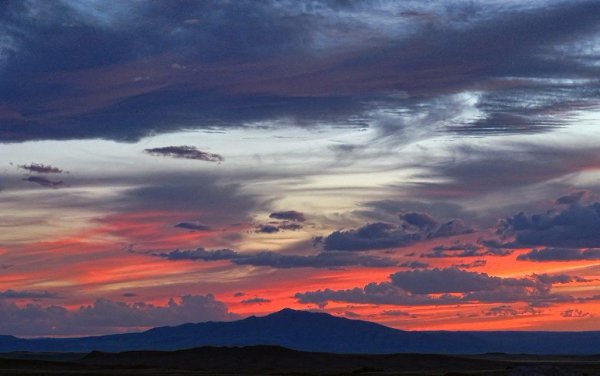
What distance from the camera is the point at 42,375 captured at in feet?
461

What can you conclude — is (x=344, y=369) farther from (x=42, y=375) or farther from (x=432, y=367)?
(x=42, y=375)

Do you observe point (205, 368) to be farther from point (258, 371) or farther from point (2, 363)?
point (2, 363)

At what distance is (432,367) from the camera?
198 m

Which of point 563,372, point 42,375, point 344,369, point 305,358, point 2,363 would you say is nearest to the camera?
point 563,372

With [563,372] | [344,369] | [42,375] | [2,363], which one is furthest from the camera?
[344,369]

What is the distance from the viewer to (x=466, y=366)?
655 feet

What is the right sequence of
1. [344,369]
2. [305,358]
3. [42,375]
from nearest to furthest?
[42,375], [344,369], [305,358]

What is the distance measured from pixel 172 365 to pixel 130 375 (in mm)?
54283

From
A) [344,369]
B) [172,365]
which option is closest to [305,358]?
[344,369]

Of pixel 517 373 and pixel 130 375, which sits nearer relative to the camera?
pixel 517 373

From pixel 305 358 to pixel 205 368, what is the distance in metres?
21.8

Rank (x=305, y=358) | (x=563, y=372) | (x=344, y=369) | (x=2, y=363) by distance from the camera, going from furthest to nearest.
→ (x=305, y=358), (x=344, y=369), (x=2, y=363), (x=563, y=372)

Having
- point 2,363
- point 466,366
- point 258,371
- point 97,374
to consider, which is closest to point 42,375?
point 97,374

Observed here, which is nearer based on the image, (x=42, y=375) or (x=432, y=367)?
(x=42, y=375)
